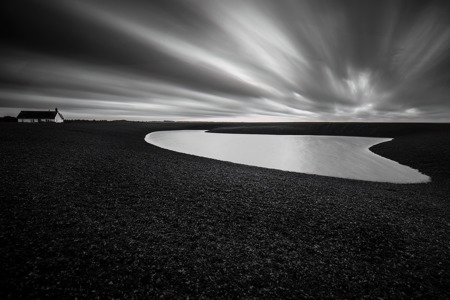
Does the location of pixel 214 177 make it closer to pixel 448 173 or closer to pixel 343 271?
pixel 343 271

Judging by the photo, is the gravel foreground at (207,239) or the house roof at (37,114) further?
the house roof at (37,114)

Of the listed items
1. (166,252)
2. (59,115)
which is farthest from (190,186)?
(59,115)

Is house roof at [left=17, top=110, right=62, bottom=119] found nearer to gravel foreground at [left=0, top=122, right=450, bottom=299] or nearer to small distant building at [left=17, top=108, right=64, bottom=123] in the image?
small distant building at [left=17, top=108, right=64, bottom=123]

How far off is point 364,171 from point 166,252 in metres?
32.5

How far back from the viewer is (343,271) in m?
7.87

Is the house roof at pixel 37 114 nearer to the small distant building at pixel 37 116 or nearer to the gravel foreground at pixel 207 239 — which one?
the small distant building at pixel 37 116

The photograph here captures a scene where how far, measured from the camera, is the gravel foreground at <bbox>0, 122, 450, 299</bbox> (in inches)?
263

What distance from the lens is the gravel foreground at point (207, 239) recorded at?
6691mm

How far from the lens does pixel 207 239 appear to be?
31.0ft

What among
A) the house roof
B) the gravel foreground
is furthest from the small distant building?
the gravel foreground

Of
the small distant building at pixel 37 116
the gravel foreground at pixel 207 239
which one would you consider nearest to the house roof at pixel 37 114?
the small distant building at pixel 37 116

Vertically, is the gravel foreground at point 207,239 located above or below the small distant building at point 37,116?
below

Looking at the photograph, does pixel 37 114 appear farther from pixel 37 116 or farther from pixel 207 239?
pixel 207 239

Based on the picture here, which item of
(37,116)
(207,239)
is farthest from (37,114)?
(207,239)
